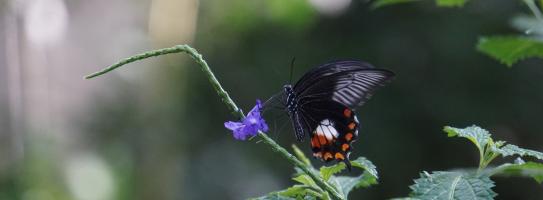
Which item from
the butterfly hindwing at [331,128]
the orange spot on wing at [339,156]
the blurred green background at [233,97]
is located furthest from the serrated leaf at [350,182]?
the blurred green background at [233,97]

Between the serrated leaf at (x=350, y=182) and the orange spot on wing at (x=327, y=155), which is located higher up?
the orange spot on wing at (x=327, y=155)

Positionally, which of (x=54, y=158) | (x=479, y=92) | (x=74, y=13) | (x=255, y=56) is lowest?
(x=54, y=158)

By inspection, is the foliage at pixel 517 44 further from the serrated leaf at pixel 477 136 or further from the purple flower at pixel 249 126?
the purple flower at pixel 249 126

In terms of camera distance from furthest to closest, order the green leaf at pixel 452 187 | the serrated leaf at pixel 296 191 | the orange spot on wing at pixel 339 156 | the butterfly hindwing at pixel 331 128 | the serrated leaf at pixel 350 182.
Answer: the butterfly hindwing at pixel 331 128
the orange spot on wing at pixel 339 156
the serrated leaf at pixel 350 182
the serrated leaf at pixel 296 191
the green leaf at pixel 452 187

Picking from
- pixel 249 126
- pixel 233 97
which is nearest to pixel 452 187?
pixel 249 126

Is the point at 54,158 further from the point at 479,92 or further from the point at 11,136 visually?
the point at 479,92

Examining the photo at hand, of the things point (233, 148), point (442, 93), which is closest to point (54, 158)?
point (233, 148)

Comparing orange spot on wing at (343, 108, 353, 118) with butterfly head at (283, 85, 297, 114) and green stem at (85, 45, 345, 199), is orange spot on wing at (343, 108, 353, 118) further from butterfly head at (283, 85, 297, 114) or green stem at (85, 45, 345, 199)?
green stem at (85, 45, 345, 199)
